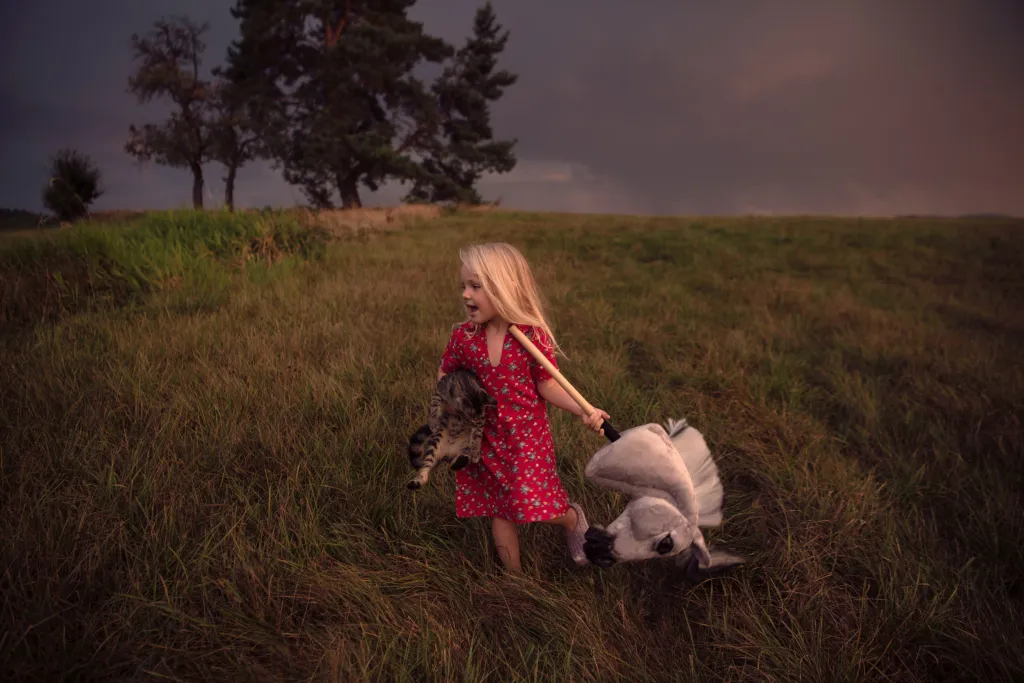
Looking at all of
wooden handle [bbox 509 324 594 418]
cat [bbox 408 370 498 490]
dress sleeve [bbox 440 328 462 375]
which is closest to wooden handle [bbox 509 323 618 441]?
wooden handle [bbox 509 324 594 418]

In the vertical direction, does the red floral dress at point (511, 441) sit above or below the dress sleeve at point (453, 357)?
below

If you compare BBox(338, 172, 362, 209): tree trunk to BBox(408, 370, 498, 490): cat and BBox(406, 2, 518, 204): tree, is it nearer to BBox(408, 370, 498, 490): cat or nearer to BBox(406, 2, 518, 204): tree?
BBox(406, 2, 518, 204): tree

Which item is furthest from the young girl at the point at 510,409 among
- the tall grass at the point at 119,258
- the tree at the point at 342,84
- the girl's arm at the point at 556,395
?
the tree at the point at 342,84

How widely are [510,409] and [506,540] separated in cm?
54

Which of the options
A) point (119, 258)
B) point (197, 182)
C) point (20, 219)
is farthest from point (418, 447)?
point (197, 182)

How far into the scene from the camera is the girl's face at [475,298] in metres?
2.00

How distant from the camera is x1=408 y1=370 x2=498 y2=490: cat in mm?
1902

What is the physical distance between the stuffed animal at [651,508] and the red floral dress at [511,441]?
0.92 feet

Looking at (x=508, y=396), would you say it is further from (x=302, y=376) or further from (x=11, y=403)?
(x=11, y=403)

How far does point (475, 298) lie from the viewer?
6.61 feet

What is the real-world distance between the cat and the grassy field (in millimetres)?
487

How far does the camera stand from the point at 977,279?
873 cm

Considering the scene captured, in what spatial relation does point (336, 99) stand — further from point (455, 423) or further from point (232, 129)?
point (455, 423)

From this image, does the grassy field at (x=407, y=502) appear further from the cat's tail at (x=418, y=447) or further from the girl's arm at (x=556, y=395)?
the girl's arm at (x=556, y=395)
